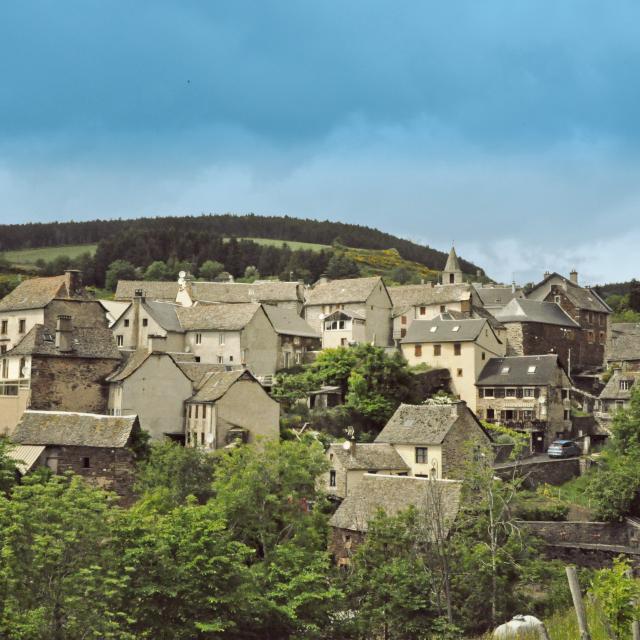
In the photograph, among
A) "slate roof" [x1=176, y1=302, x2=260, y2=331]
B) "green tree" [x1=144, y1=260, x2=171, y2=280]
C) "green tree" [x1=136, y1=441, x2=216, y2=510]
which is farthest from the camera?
"green tree" [x1=144, y1=260, x2=171, y2=280]

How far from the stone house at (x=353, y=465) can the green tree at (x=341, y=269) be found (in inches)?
3791

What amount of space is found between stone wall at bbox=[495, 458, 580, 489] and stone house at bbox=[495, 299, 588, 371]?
2212 centimetres

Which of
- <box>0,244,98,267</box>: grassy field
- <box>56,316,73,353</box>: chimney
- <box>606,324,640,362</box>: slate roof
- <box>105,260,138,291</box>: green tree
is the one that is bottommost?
<box>56,316,73,353</box>: chimney

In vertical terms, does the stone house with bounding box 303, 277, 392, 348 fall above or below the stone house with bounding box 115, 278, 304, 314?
below

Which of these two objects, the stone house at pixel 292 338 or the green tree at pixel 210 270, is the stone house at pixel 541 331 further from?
the green tree at pixel 210 270

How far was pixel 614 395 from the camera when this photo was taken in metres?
79.5

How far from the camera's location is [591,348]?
94.5 m

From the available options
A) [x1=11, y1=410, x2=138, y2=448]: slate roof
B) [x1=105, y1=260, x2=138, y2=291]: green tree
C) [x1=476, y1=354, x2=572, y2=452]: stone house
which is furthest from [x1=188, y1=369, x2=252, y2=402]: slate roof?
[x1=105, y1=260, x2=138, y2=291]: green tree

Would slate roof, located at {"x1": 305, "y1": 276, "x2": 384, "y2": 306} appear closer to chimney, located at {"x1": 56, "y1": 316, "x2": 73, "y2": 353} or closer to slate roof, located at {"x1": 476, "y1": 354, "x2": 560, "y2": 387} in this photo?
slate roof, located at {"x1": 476, "y1": 354, "x2": 560, "y2": 387}

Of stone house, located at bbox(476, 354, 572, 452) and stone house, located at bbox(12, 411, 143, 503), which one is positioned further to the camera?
stone house, located at bbox(476, 354, 572, 452)

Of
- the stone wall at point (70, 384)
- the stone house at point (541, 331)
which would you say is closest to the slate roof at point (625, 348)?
the stone house at point (541, 331)

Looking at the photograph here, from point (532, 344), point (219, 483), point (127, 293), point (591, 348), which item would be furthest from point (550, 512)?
point (127, 293)

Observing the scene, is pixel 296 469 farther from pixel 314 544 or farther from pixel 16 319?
pixel 16 319

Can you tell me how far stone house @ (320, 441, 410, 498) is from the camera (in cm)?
5878
